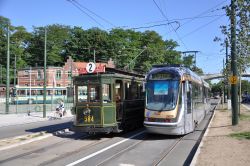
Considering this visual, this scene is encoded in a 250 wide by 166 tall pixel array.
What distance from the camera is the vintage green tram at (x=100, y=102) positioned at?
15914mm

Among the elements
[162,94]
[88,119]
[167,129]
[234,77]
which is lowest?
[167,129]

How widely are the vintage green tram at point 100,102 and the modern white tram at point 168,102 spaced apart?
1385mm

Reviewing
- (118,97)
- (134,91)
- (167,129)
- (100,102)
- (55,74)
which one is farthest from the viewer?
(55,74)

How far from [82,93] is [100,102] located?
4.06 feet

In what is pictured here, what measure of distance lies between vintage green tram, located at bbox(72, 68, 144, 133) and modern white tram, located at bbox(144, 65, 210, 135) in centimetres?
138

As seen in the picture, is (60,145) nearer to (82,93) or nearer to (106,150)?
(106,150)

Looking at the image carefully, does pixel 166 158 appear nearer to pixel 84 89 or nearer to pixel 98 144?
pixel 98 144

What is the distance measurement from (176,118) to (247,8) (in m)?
5.20

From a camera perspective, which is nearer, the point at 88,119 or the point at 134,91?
the point at 88,119

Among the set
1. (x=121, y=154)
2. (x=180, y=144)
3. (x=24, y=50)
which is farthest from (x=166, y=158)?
(x=24, y=50)

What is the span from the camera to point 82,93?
16.8 m

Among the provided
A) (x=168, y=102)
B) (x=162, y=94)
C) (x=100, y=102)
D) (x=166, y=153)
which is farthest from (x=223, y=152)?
(x=100, y=102)

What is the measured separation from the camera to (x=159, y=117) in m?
15.5

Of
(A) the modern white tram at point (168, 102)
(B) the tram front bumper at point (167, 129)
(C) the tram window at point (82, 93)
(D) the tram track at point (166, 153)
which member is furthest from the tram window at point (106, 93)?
(D) the tram track at point (166, 153)
